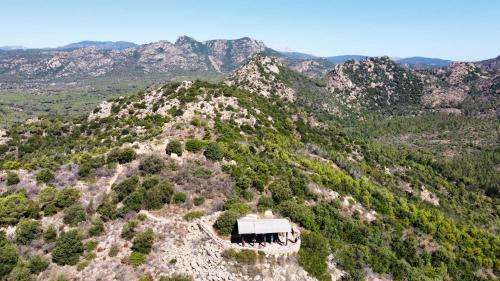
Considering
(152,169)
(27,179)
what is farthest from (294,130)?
(27,179)

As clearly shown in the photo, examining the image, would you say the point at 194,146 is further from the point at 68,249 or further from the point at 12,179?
the point at 12,179

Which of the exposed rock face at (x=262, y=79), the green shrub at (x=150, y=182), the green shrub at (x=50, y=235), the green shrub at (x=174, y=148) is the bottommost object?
the green shrub at (x=50, y=235)

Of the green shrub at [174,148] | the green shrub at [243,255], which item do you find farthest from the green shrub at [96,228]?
the green shrub at [174,148]

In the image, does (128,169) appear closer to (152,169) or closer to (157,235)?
(152,169)

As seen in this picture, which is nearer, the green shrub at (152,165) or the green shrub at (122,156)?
the green shrub at (152,165)

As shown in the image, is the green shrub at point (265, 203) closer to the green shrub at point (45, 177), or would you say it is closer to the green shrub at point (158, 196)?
the green shrub at point (158, 196)

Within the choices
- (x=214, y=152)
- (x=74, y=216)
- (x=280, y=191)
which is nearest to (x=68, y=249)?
(x=74, y=216)
